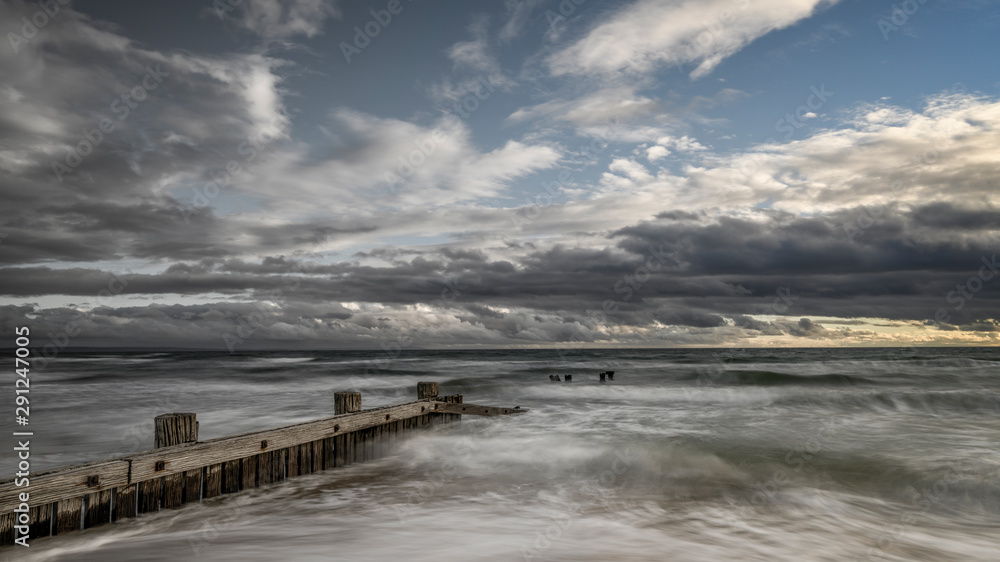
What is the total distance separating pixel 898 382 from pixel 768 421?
21030 millimetres

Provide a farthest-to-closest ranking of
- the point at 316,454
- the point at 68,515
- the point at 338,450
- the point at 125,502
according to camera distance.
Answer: the point at 338,450
the point at 316,454
the point at 125,502
the point at 68,515

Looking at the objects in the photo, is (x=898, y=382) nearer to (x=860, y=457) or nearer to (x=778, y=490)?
(x=860, y=457)

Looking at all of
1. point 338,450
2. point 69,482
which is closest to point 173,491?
point 69,482

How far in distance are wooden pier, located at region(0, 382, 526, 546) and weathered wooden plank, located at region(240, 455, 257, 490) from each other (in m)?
0.01

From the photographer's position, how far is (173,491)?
5895 mm

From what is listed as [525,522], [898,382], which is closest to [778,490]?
[525,522]

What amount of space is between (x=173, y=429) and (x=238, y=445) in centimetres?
89

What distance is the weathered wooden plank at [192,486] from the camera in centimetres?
604

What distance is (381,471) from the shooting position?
8562mm

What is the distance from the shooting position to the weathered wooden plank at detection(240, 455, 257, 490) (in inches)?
268

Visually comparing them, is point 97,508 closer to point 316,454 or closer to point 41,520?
point 41,520

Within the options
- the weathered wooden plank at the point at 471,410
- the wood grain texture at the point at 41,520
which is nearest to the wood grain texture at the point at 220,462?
the wood grain texture at the point at 41,520

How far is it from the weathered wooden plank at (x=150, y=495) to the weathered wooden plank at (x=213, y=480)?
57cm

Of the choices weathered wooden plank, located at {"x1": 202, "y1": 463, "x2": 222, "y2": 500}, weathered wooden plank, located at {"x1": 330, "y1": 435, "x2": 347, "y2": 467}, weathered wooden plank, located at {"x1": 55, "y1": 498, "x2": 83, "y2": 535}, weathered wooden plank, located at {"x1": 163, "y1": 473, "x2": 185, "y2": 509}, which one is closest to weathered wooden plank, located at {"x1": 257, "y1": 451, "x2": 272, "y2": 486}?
weathered wooden plank, located at {"x1": 202, "y1": 463, "x2": 222, "y2": 500}
